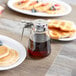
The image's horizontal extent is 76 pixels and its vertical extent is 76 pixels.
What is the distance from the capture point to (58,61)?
115 cm

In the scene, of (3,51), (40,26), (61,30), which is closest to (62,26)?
(61,30)

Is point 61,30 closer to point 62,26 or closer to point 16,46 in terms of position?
point 62,26

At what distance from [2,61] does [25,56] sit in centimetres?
12

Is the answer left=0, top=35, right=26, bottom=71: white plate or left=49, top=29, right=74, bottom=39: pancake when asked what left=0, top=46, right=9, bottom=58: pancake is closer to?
left=0, top=35, right=26, bottom=71: white plate

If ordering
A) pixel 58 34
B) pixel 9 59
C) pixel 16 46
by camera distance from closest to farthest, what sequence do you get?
pixel 9 59
pixel 16 46
pixel 58 34

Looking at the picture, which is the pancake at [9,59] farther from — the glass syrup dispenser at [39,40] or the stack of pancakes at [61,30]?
the stack of pancakes at [61,30]

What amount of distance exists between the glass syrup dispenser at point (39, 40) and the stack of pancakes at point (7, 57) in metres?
0.09

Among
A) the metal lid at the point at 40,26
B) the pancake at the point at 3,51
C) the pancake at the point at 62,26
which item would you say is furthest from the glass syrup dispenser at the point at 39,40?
the pancake at the point at 62,26

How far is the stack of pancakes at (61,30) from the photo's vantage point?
131 centimetres

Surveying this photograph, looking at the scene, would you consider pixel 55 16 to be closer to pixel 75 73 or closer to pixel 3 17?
pixel 3 17

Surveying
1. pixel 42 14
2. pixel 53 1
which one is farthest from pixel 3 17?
pixel 53 1

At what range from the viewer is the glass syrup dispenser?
1.11 metres

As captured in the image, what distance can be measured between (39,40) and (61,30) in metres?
0.28

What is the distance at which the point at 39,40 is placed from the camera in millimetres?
1115
